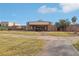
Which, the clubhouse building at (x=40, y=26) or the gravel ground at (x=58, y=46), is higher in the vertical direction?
the clubhouse building at (x=40, y=26)

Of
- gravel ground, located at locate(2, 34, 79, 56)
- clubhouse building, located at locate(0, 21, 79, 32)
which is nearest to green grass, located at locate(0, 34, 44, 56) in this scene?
gravel ground, located at locate(2, 34, 79, 56)

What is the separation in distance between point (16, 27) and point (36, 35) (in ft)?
1.19

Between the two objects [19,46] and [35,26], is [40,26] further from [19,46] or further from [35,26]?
[19,46]

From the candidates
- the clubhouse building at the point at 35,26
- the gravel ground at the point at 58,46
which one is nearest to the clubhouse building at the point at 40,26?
the clubhouse building at the point at 35,26

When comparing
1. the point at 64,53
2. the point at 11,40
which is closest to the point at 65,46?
the point at 64,53

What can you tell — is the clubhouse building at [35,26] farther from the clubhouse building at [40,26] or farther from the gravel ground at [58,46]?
the gravel ground at [58,46]

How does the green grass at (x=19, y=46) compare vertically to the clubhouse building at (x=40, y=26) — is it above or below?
below

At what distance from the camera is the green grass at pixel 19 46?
1272cm

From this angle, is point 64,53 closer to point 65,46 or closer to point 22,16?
point 65,46

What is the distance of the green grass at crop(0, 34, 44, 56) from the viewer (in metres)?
12.7

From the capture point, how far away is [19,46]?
12766 millimetres

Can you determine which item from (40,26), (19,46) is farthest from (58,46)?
(19,46)

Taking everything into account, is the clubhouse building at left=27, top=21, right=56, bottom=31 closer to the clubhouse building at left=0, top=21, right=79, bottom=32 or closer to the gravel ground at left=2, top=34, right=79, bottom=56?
the clubhouse building at left=0, top=21, right=79, bottom=32

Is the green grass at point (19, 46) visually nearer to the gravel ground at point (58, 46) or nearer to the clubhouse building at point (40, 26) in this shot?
the gravel ground at point (58, 46)
